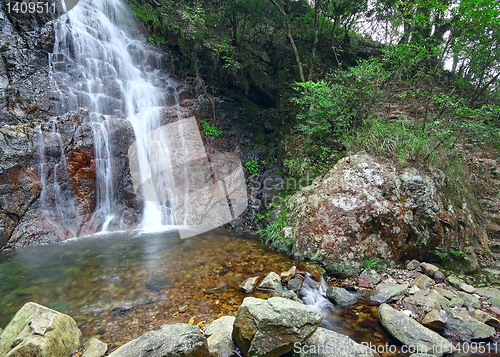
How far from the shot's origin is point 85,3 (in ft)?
29.5

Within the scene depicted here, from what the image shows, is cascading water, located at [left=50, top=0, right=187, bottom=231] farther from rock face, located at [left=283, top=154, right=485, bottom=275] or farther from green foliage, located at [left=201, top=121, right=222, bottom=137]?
rock face, located at [left=283, top=154, right=485, bottom=275]

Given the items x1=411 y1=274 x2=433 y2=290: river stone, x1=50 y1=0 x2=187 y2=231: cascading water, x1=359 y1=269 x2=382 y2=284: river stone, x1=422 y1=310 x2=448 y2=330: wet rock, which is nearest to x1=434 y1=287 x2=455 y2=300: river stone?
x1=411 y1=274 x2=433 y2=290: river stone

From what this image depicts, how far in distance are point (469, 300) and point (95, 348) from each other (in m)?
4.79

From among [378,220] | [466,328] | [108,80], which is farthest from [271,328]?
[108,80]

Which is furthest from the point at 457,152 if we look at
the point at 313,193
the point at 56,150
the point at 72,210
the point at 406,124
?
the point at 56,150

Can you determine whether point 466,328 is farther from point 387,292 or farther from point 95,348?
point 95,348

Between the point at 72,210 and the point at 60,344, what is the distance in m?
4.87

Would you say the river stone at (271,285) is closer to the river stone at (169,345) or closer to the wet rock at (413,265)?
the river stone at (169,345)

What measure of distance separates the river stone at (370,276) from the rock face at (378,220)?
118 millimetres

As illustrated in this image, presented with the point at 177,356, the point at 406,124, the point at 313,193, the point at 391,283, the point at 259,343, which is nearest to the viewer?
the point at 177,356

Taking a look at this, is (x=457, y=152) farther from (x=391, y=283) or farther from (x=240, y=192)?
(x=240, y=192)

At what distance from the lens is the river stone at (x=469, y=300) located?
317 centimetres

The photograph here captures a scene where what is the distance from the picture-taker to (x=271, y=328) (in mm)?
2186

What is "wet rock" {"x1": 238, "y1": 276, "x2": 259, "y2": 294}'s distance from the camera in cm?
359
